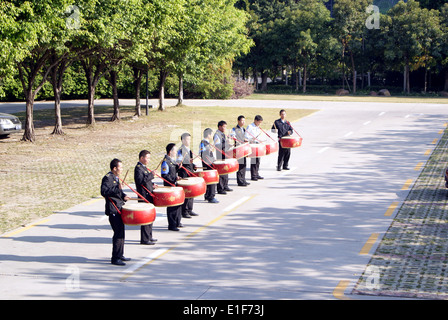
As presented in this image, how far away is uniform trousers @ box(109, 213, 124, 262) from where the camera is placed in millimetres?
11023

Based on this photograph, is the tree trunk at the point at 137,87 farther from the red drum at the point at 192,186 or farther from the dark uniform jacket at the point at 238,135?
the red drum at the point at 192,186

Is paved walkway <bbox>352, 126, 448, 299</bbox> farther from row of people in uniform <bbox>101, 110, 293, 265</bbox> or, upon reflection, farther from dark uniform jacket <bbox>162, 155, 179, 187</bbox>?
→ dark uniform jacket <bbox>162, 155, 179, 187</bbox>

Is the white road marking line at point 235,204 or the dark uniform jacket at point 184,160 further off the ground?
the dark uniform jacket at point 184,160

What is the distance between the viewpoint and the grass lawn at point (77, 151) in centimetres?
1617

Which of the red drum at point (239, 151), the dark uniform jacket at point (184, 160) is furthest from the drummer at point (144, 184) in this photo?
the red drum at point (239, 151)

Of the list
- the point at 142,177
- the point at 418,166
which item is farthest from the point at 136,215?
the point at 418,166

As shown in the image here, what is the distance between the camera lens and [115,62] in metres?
31.4

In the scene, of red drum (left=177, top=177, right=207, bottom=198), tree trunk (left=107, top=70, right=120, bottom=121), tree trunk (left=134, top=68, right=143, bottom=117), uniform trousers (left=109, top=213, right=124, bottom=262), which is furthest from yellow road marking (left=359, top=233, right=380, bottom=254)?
tree trunk (left=134, top=68, right=143, bottom=117)

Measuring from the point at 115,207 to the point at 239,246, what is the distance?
2537 mm

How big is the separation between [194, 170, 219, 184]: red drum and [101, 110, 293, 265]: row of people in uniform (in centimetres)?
20

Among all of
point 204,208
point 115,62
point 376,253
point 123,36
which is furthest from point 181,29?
point 376,253

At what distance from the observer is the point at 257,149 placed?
1805 cm

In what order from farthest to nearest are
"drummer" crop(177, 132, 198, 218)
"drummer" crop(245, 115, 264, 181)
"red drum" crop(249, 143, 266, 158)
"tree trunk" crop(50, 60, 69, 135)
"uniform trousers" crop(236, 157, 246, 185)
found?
"tree trunk" crop(50, 60, 69, 135)
"drummer" crop(245, 115, 264, 181)
"red drum" crop(249, 143, 266, 158)
"uniform trousers" crop(236, 157, 246, 185)
"drummer" crop(177, 132, 198, 218)

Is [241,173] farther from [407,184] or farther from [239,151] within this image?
[407,184]
